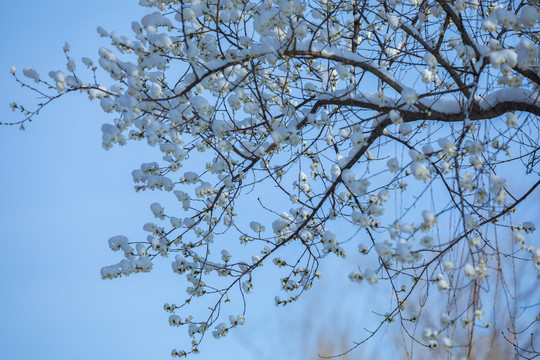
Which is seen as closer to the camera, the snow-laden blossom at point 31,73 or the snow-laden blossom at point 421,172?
the snow-laden blossom at point 421,172

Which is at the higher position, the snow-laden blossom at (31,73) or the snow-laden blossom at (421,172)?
the snow-laden blossom at (31,73)

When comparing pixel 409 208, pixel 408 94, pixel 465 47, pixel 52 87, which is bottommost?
pixel 409 208

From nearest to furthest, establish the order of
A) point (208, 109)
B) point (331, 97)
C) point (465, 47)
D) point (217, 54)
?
point (465, 47)
point (208, 109)
point (217, 54)
point (331, 97)

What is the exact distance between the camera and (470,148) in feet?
10.2

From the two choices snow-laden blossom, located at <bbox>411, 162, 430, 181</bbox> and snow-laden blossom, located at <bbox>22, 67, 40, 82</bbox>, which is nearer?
snow-laden blossom, located at <bbox>411, 162, 430, 181</bbox>

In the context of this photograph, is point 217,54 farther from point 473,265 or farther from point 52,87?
point 473,265

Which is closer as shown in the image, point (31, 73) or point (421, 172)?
point (421, 172)

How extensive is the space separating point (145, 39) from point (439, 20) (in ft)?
7.81

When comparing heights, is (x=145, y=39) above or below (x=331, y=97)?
above

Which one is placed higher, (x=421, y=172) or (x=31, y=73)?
(x=31, y=73)

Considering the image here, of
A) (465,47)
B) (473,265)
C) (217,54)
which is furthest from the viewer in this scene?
(217,54)

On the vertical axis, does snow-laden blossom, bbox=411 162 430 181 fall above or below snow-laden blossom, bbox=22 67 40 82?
below

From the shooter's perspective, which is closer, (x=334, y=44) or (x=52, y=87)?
(x=52, y=87)

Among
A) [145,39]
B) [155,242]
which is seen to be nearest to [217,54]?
[145,39]
